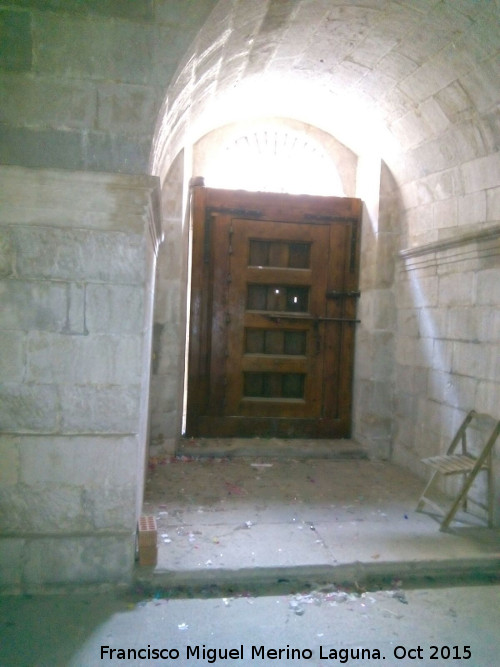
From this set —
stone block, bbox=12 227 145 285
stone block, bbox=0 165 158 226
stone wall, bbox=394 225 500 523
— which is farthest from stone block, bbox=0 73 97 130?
stone wall, bbox=394 225 500 523

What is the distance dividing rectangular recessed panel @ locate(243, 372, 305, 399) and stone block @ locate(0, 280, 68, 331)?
2729mm

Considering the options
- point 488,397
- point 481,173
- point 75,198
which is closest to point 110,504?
point 75,198

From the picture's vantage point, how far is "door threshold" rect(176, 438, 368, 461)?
4.71m

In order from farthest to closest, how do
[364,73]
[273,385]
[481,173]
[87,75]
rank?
[273,385], [364,73], [481,173], [87,75]

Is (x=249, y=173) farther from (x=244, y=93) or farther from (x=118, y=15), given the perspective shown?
(x=118, y=15)

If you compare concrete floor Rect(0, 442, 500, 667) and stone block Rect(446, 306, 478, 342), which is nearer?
concrete floor Rect(0, 442, 500, 667)

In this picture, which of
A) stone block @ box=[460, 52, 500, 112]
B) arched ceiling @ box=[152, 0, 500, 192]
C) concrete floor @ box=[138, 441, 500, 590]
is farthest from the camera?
stone block @ box=[460, 52, 500, 112]

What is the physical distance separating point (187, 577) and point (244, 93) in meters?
3.63

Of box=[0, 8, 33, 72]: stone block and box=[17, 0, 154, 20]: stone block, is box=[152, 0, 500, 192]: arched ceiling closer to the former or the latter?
box=[17, 0, 154, 20]: stone block

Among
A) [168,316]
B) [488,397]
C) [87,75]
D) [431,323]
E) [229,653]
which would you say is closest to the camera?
[229,653]

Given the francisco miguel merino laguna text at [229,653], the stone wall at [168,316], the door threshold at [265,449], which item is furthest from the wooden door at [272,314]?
the francisco miguel merino laguna text at [229,653]

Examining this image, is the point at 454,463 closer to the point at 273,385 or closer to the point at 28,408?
the point at 273,385

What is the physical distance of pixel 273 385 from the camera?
5.14m

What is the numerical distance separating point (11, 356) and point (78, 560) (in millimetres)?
1036
